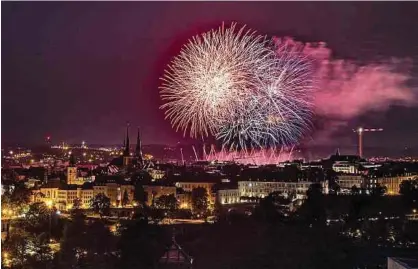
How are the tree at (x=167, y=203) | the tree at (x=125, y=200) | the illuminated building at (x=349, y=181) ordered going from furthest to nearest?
the illuminated building at (x=349, y=181) → the tree at (x=125, y=200) → the tree at (x=167, y=203)

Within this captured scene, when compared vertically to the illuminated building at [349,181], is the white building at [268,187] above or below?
below

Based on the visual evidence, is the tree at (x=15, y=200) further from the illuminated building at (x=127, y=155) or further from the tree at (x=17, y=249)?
the illuminated building at (x=127, y=155)

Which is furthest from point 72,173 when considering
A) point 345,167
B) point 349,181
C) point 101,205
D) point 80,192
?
point 345,167

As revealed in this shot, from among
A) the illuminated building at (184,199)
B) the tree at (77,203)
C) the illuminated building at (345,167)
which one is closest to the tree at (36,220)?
the tree at (77,203)

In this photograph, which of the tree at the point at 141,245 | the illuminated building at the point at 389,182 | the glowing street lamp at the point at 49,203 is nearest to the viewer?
the tree at the point at 141,245

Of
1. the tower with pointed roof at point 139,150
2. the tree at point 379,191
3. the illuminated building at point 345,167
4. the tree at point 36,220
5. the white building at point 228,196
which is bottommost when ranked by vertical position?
the tree at point 36,220

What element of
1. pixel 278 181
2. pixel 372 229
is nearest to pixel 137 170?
pixel 278 181

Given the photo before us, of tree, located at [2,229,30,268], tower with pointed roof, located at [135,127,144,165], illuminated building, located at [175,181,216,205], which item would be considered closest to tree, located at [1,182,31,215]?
tree, located at [2,229,30,268]
